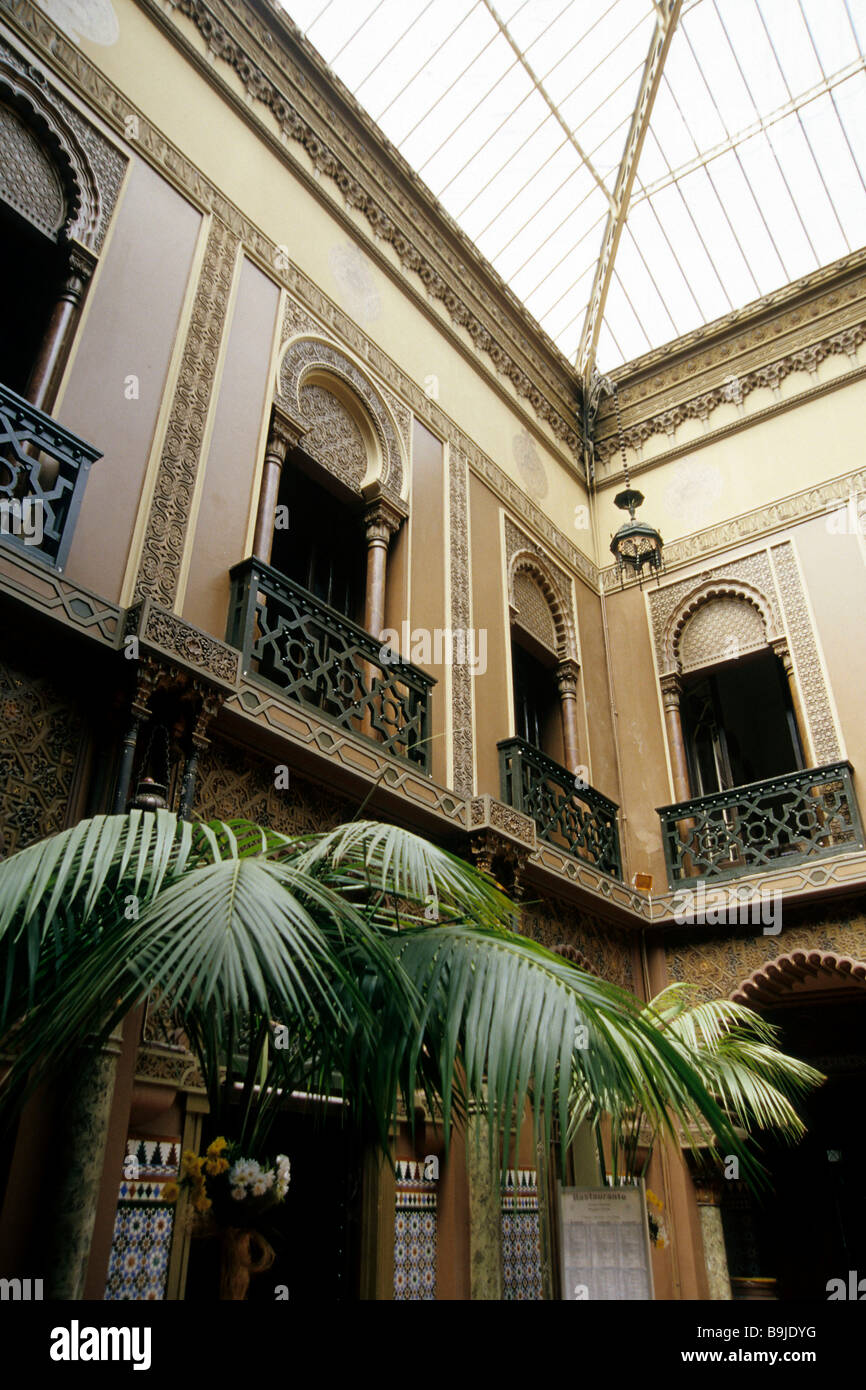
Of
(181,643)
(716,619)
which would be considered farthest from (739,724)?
(181,643)

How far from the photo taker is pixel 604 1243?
4.59m

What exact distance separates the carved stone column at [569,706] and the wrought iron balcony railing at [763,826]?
85 centimetres

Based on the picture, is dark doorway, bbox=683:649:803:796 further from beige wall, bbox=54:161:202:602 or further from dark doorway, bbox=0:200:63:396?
dark doorway, bbox=0:200:63:396

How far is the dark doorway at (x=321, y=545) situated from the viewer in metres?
6.92

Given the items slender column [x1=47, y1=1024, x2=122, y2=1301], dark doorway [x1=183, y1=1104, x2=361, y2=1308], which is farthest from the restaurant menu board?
slender column [x1=47, y1=1024, x2=122, y2=1301]

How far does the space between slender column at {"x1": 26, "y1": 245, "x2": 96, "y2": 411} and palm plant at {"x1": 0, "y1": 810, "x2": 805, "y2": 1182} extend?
262 cm

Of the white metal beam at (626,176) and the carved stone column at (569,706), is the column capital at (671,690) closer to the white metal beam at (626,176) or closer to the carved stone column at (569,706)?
the carved stone column at (569,706)

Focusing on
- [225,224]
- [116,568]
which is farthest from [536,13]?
[116,568]

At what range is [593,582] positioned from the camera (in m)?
9.75

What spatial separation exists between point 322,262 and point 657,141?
5147 millimetres

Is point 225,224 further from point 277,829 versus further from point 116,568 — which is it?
point 277,829
